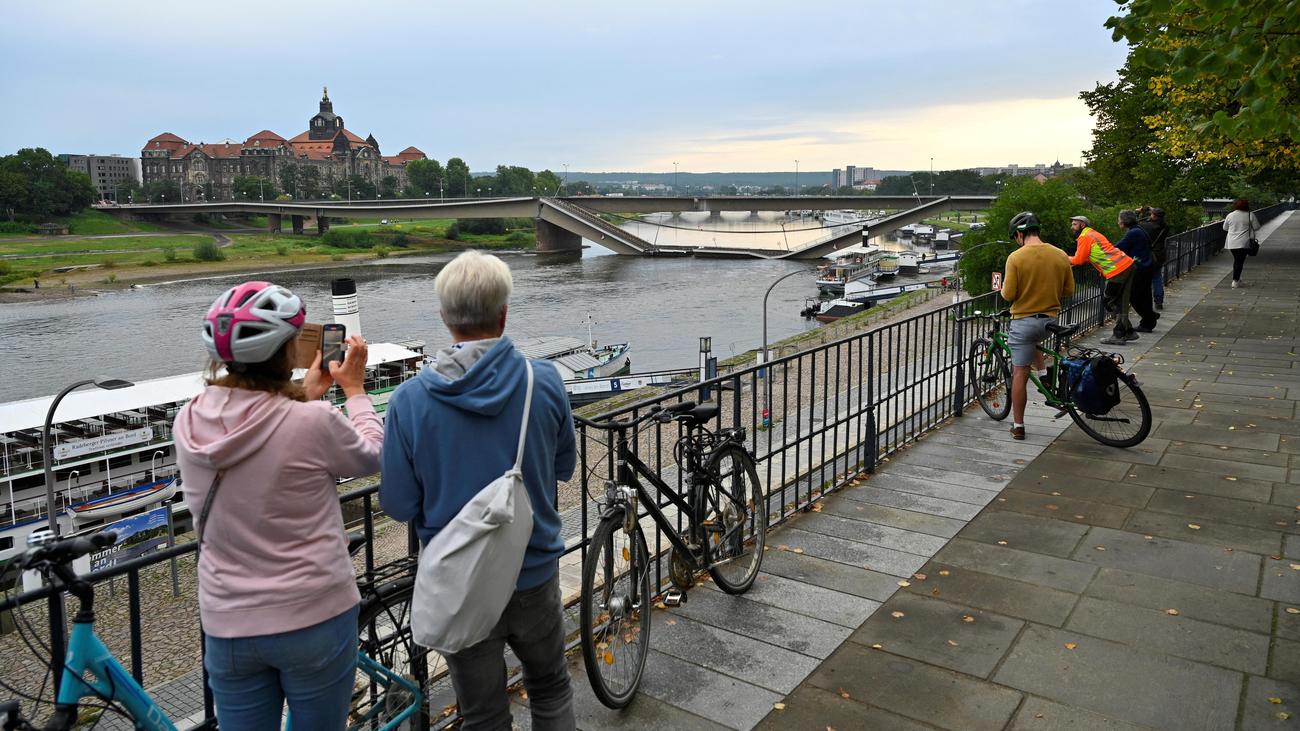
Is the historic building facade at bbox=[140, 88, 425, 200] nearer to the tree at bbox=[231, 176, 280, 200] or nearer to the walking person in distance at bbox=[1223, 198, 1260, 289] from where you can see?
the tree at bbox=[231, 176, 280, 200]

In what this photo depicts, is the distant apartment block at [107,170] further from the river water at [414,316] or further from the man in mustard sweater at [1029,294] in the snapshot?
the man in mustard sweater at [1029,294]

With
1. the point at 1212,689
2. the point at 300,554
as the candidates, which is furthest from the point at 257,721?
the point at 1212,689

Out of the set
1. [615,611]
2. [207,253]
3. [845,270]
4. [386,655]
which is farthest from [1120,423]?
[207,253]

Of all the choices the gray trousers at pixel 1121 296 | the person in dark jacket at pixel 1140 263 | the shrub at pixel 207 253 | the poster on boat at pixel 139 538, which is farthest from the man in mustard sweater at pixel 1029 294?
the shrub at pixel 207 253

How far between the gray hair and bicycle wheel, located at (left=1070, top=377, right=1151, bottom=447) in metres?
6.68

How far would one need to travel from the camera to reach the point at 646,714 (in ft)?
13.4

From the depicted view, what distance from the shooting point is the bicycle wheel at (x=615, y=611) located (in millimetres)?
3828

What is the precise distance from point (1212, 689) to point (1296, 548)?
7.28 ft

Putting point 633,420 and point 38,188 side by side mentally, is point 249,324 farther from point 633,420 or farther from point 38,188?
point 38,188

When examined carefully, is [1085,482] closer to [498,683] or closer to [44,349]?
[498,683]

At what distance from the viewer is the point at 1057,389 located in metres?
8.48

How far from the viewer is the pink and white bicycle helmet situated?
245cm

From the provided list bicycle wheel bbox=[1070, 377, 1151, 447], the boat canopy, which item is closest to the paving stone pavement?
bicycle wheel bbox=[1070, 377, 1151, 447]

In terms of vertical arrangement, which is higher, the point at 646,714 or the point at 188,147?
the point at 188,147
